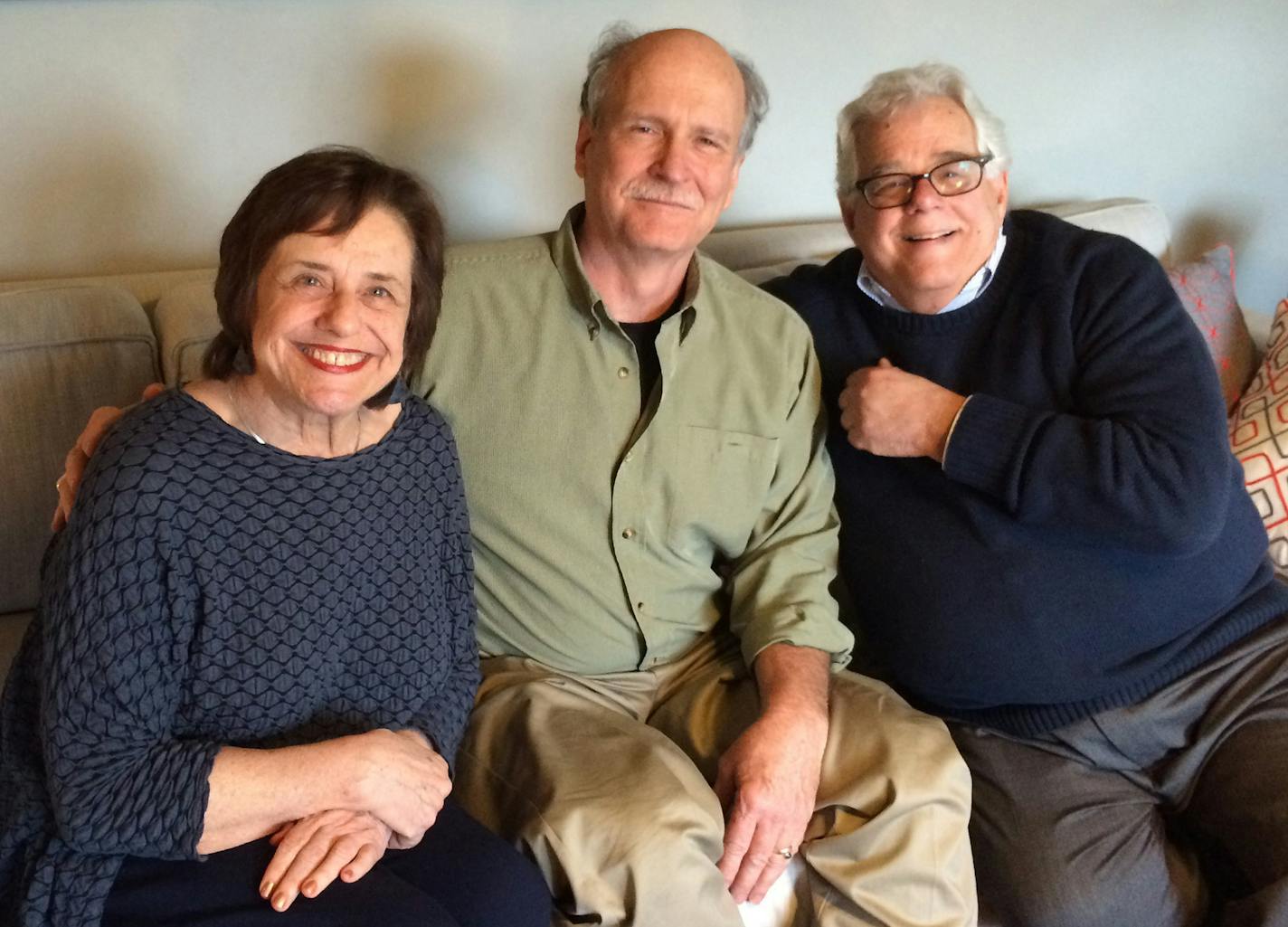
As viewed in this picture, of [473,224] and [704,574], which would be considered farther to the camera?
[473,224]

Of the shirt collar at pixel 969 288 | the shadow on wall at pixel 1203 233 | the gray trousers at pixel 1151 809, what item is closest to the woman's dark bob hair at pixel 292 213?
the shirt collar at pixel 969 288

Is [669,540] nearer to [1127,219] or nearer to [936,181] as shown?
[936,181]

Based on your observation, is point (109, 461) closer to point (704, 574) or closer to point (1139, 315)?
point (704, 574)

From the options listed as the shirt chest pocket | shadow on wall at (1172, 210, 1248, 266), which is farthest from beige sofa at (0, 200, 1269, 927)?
shadow on wall at (1172, 210, 1248, 266)

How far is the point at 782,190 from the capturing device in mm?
2365

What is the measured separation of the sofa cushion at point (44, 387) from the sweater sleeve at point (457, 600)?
0.52 meters

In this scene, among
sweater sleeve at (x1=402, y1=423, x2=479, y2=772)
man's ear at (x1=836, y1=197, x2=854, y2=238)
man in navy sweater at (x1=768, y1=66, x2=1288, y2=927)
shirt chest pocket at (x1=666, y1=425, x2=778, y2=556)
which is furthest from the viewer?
man's ear at (x1=836, y1=197, x2=854, y2=238)

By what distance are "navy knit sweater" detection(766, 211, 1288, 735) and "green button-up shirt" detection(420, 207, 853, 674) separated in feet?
0.44

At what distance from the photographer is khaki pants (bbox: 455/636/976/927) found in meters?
1.25

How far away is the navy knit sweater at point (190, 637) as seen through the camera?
42.8 inches

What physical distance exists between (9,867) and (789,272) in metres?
1.47

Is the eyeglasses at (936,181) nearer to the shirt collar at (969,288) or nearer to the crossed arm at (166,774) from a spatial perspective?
the shirt collar at (969,288)

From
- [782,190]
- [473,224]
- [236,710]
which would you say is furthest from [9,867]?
[782,190]

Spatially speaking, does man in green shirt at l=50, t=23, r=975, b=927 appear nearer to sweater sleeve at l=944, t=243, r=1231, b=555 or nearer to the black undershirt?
the black undershirt
